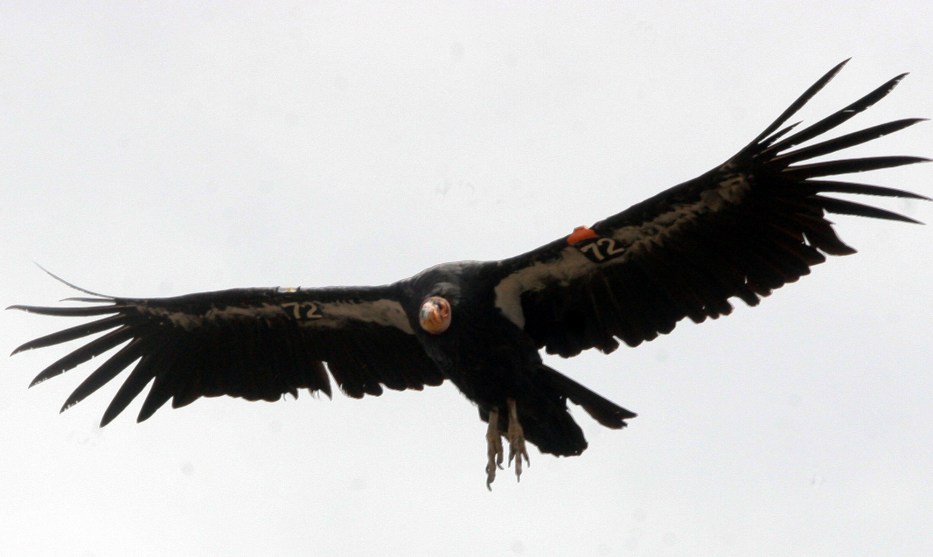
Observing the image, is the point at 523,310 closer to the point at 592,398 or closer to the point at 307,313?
the point at 592,398

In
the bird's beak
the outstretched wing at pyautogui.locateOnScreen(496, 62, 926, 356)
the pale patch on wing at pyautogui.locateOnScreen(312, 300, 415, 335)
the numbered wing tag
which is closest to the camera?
the outstretched wing at pyautogui.locateOnScreen(496, 62, 926, 356)

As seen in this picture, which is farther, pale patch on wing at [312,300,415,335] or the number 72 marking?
pale patch on wing at [312,300,415,335]

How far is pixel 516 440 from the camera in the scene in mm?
12391

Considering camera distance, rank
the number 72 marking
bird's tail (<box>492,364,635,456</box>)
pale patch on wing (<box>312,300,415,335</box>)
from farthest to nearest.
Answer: pale patch on wing (<box>312,300,415,335</box>), bird's tail (<box>492,364,635,456</box>), the number 72 marking

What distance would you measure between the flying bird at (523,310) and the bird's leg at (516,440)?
1 centimetres

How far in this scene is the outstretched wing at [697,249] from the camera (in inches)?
455

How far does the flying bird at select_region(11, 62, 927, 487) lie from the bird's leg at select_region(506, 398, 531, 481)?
1 centimetres

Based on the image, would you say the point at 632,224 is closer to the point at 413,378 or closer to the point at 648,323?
the point at 648,323

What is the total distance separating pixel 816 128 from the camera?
11281 millimetres

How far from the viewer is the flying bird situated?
11750mm

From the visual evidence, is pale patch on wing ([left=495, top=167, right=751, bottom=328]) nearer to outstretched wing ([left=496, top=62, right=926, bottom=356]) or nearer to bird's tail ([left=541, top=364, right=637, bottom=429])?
outstretched wing ([left=496, top=62, right=926, bottom=356])

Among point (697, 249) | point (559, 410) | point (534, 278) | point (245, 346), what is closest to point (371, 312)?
point (245, 346)

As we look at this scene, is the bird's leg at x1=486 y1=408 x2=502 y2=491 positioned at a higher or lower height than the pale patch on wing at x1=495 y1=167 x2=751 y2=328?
lower

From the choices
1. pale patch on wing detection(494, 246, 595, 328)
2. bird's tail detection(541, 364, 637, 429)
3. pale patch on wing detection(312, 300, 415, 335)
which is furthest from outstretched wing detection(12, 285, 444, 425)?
bird's tail detection(541, 364, 637, 429)
